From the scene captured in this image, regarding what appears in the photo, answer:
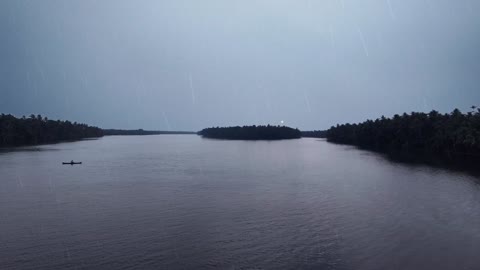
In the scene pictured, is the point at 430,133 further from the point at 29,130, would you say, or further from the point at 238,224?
the point at 29,130

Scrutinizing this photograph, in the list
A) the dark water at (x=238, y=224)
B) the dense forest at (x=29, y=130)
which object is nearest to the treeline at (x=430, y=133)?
the dark water at (x=238, y=224)

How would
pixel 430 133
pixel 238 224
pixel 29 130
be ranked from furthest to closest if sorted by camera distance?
pixel 29 130, pixel 430 133, pixel 238 224

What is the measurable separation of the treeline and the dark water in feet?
89.9

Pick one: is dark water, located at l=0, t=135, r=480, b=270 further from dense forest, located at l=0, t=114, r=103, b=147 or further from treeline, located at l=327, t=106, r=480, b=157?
dense forest, located at l=0, t=114, r=103, b=147

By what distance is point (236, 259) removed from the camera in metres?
15.8

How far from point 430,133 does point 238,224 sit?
222 feet

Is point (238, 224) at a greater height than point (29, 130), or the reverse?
point (29, 130)

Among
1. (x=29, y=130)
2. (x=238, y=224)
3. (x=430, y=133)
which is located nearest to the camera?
(x=238, y=224)

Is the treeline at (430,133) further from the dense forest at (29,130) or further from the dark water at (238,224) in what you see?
the dense forest at (29,130)

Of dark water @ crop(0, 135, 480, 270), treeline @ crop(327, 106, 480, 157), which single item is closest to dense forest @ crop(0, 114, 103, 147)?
dark water @ crop(0, 135, 480, 270)

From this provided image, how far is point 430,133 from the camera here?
252 ft

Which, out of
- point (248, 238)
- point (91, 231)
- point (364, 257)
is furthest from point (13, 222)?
point (364, 257)

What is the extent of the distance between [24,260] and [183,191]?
1641cm

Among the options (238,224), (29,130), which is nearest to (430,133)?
(238,224)
